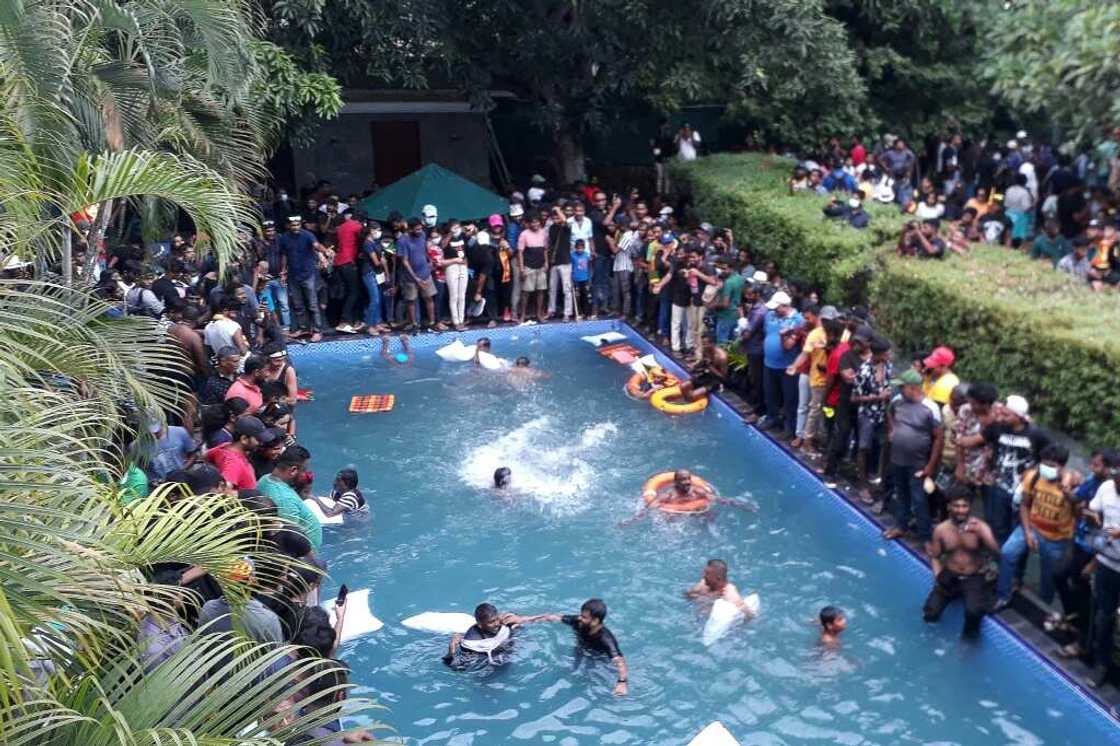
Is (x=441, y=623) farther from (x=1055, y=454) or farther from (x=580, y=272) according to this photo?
(x=580, y=272)

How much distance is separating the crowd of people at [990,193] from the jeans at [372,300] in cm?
655

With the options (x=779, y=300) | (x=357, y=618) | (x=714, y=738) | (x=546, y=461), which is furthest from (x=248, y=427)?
(x=779, y=300)

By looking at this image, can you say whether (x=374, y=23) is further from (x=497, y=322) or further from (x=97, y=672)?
(x=97, y=672)

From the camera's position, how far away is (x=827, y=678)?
8.09 metres

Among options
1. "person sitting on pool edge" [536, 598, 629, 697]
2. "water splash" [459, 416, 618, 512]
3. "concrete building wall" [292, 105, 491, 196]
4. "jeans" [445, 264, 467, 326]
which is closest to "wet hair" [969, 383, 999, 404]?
"person sitting on pool edge" [536, 598, 629, 697]

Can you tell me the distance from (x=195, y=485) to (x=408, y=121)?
56.2 feet

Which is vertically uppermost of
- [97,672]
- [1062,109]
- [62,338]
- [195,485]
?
[1062,109]

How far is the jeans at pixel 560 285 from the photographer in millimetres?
16875

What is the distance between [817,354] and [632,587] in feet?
11.1

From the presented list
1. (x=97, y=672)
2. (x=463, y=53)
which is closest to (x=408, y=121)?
(x=463, y=53)

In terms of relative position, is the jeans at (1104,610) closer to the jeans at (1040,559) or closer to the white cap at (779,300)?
the jeans at (1040,559)

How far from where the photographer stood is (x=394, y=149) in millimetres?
23234

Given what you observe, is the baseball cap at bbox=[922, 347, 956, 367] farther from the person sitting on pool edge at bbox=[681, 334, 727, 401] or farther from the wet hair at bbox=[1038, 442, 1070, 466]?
the person sitting on pool edge at bbox=[681, 334, 727, 401]

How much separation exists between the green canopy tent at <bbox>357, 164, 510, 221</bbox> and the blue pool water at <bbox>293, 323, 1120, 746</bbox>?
13.7 feet
